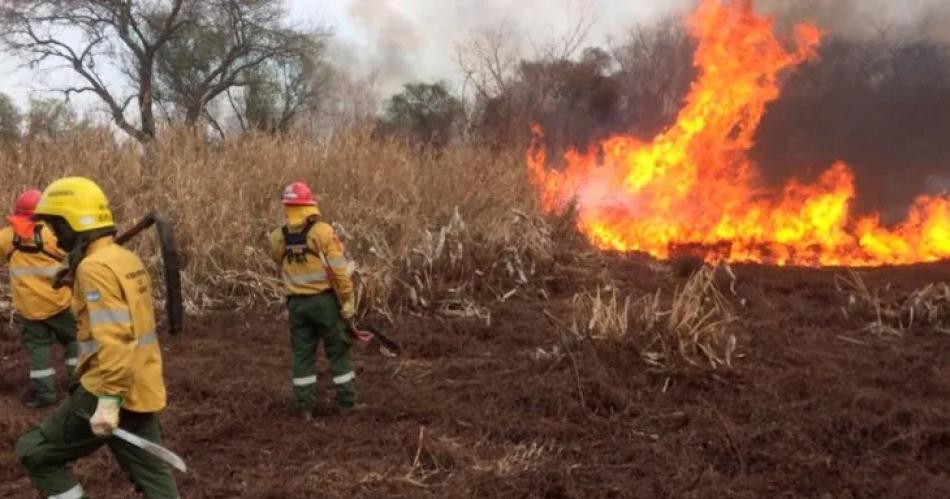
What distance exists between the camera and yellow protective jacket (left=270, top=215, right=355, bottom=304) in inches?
205

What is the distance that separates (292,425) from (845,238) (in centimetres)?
987

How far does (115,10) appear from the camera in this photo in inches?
995

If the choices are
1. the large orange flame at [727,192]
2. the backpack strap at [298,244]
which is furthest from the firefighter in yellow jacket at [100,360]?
the large orange flame at [727,192]

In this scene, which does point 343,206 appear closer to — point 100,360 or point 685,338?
point 685,338

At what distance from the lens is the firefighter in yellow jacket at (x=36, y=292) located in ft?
18.7

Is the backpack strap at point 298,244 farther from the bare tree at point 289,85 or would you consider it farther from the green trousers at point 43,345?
the bare tree at point 289,85

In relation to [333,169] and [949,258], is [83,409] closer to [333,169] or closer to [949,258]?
[333,169]

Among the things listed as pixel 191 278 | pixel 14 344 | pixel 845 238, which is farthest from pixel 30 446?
pixel 845 238

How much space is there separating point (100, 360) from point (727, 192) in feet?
36.1

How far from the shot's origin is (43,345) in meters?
5.75

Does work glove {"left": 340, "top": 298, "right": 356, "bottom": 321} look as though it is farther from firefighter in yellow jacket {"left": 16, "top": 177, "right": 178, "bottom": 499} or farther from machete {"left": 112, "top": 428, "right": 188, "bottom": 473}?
machete {"left": 112, "top": 428, "right": 188, "bottom": 473}

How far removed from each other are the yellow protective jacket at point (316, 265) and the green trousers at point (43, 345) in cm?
173

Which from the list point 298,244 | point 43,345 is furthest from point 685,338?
point 43,345

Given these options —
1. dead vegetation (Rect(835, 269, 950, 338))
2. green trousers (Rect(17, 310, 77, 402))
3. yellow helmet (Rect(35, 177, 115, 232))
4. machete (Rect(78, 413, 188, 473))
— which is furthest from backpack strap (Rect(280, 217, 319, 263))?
dead vegetation (Rect(835, 269, 950, 338))
